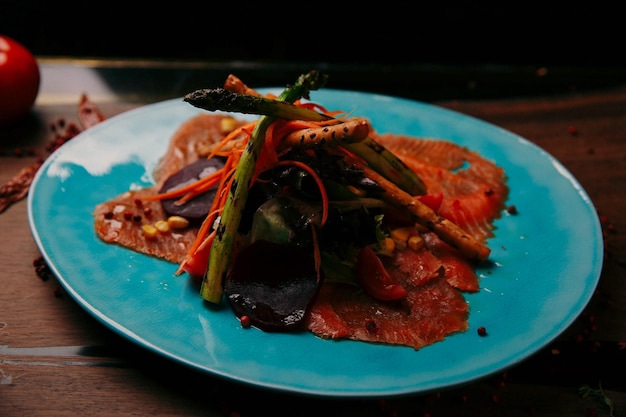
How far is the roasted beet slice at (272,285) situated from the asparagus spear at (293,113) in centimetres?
67

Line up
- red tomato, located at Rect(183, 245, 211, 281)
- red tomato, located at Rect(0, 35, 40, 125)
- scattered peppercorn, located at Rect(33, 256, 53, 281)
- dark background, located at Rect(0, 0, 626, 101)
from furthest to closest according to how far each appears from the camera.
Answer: dark background, located at Rect(0, 0, 626, 101) → red tomato, located at Rect(0, 35, 40, 125) → scattered peppercorn, located at Rect(33, 256, 53, 281) → red tomato, located at Rect(183, 245, 211, 281)

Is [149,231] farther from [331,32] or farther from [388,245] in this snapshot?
[331,32]

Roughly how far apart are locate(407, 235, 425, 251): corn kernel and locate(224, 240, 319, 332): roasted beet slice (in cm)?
65

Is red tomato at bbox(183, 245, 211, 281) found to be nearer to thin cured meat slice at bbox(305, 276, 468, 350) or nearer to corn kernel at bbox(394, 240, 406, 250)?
thin cured meat slice at bbox(305, 276, 468, 350)

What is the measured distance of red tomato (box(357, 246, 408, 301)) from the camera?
124 inches

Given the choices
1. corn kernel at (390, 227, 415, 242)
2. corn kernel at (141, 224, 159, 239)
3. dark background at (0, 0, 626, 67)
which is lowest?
dark background at (0, 0, 626, 67)

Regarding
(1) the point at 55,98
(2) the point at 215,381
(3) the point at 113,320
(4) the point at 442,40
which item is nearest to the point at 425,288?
(2) the point at 215,381

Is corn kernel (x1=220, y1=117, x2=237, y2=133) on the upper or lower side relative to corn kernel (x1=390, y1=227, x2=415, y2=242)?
lower

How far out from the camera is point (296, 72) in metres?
6.03

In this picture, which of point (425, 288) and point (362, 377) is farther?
point (425, 288)

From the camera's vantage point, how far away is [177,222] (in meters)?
3.60

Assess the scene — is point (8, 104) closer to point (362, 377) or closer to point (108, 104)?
point (108, 104)

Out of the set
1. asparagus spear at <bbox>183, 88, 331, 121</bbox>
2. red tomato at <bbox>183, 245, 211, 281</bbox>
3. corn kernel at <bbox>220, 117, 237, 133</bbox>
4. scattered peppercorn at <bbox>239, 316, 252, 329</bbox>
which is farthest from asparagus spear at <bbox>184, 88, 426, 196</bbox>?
corn kernel at <bbox>220, 117, 237, 133</bbox>

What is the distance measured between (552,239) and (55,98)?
397 centimetres
